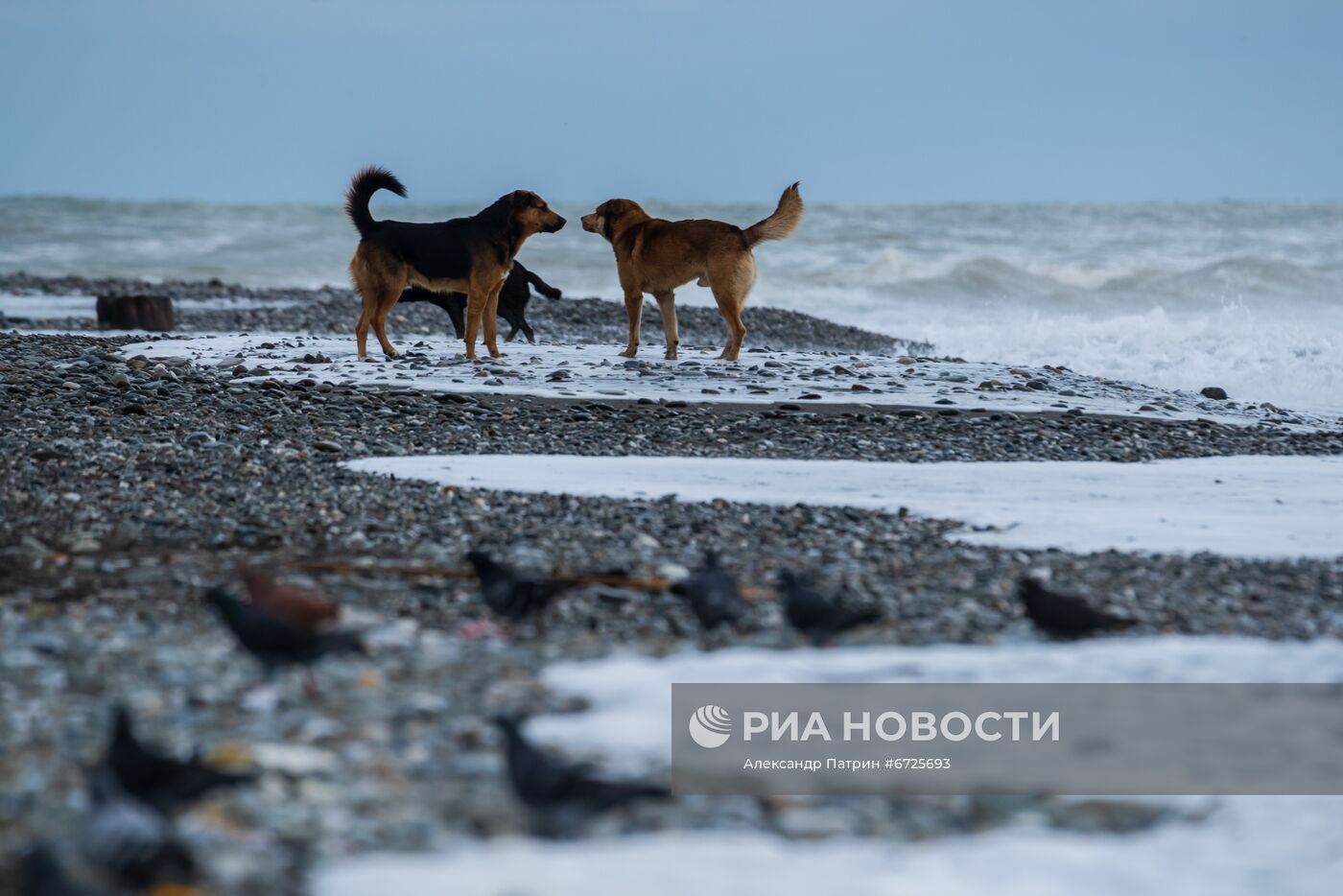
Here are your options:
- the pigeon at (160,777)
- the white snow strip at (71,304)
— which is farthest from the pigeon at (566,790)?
the white snow strip at (71,304)

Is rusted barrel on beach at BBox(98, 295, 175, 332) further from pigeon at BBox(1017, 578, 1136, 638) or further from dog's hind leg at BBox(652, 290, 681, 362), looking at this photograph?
pigeon at BBox(1017, 578, 1136, 638)

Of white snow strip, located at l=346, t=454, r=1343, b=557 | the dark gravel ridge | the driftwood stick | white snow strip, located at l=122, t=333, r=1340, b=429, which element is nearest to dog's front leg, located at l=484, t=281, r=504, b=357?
white snow strip, located at l=122, t=333, r=1340, b=429

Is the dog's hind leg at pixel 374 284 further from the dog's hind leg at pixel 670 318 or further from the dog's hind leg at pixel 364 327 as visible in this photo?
the dog's hind leg at pixel 670 318

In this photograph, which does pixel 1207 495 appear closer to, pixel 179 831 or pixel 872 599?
pixel 872 599

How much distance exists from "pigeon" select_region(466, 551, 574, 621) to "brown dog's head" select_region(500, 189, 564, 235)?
244 inches

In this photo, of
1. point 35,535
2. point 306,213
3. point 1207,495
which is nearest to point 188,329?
point 35,535

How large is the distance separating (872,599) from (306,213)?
40327 millimetres

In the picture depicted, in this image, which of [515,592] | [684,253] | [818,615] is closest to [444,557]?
[515,592]

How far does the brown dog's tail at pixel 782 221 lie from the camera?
9531mm

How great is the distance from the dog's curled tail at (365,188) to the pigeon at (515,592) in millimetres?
6142

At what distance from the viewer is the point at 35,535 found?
4.64m

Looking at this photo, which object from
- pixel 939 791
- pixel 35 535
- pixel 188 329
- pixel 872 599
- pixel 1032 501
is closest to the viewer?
pixel 939 791

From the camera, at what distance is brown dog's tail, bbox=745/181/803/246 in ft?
31.3

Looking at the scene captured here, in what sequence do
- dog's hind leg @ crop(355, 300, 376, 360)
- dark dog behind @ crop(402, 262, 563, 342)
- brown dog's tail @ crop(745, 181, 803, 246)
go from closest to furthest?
brown dog's tail @ crop(745, 181, 803, 246), dog's hind leg @ crop(355, 300, 376, 360), dark dog behind @ crop(402, 262, 563, 342)
